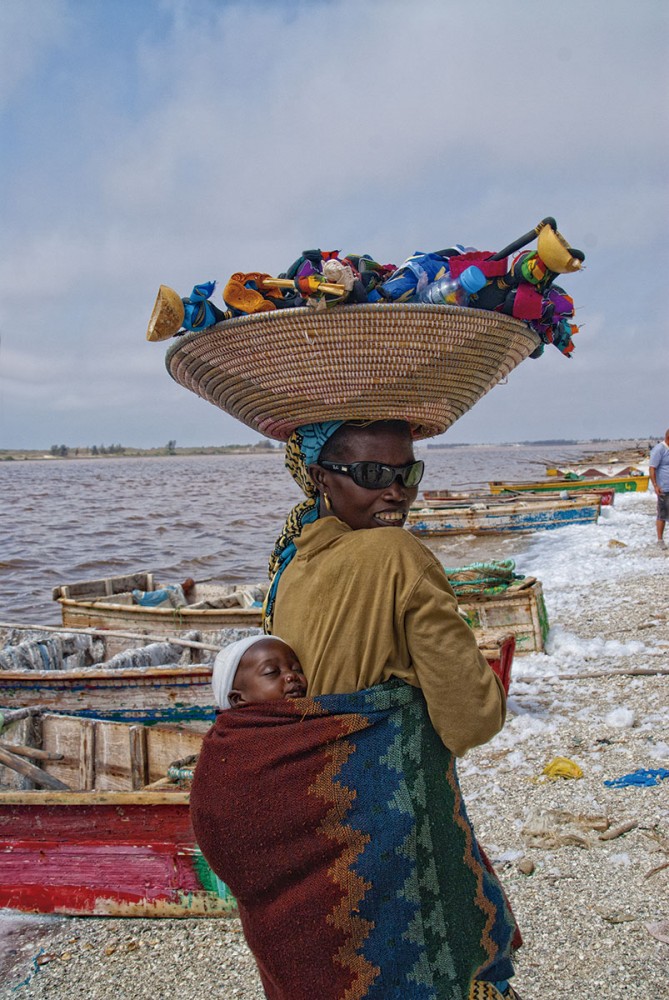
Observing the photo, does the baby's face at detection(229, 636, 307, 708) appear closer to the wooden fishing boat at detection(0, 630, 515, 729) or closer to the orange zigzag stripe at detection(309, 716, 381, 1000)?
the orange zigzag stripe at detection(309, 716, 381, 1000)

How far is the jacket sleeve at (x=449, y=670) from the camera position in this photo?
4.88 ft

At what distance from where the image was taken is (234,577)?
16.9 m

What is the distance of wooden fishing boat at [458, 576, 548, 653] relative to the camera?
804cm

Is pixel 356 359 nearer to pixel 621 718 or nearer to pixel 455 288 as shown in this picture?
pixel 455 288

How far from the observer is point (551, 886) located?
12.1 feet

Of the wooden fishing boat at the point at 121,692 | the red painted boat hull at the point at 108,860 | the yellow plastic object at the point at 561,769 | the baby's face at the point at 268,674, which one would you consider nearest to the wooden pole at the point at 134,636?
the wooden fishing boat at the point at 121,692

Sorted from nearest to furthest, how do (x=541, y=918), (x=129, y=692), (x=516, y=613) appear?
1. (x=541, y=918)
2. (x=129, y=692)
3. (x=516, y=613)

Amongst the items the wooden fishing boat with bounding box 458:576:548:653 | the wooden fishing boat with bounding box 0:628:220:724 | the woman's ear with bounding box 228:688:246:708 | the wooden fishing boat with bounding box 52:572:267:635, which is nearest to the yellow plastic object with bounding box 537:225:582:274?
the woman's ear with bounding box 228:688:246:708

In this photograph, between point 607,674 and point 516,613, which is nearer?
point 607,674

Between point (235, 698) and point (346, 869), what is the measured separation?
0.47 meters

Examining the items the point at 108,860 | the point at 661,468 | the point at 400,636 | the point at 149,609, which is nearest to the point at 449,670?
the point at 400,636

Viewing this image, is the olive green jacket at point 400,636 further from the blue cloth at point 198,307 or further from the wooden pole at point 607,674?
the wooden pole at point 607,674

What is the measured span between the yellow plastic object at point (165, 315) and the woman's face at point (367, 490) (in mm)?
517

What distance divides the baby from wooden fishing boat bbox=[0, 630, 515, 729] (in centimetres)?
421
